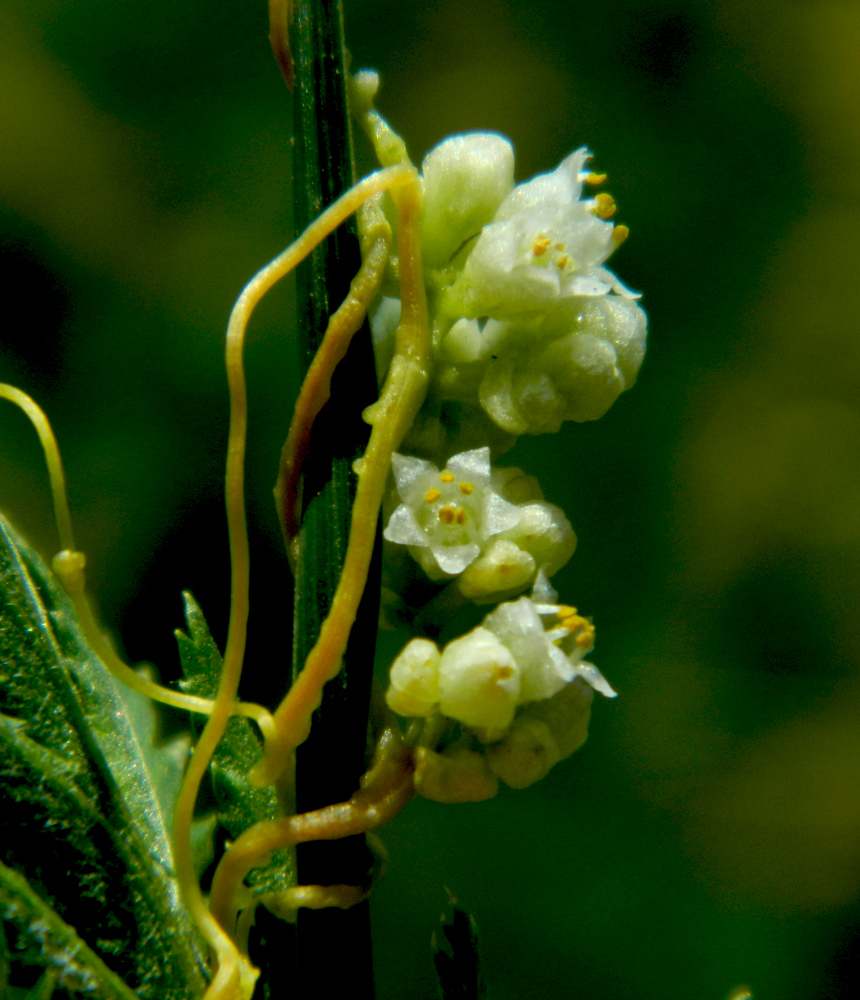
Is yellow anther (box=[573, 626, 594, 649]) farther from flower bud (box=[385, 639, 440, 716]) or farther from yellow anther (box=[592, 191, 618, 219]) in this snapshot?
yellow anther (box=[592, 191, 618, 219])

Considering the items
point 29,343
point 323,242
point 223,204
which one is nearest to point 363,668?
point 323,242

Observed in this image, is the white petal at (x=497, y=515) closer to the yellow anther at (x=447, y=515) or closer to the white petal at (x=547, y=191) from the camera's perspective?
the yellow anther at (x=447, y=515)

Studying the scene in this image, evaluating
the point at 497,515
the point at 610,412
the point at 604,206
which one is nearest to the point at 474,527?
the point at 497,515

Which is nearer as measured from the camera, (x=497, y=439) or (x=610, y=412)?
(x=497, y=439)

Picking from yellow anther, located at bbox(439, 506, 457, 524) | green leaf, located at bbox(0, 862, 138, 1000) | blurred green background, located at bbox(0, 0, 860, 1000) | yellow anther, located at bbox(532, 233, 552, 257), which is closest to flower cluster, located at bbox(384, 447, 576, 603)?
yellow anther, located at bbox(439, 506, 457, 524)

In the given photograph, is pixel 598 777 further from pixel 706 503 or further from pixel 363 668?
pixel 363 668

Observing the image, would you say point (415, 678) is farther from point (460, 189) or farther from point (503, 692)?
point (460, 189)
